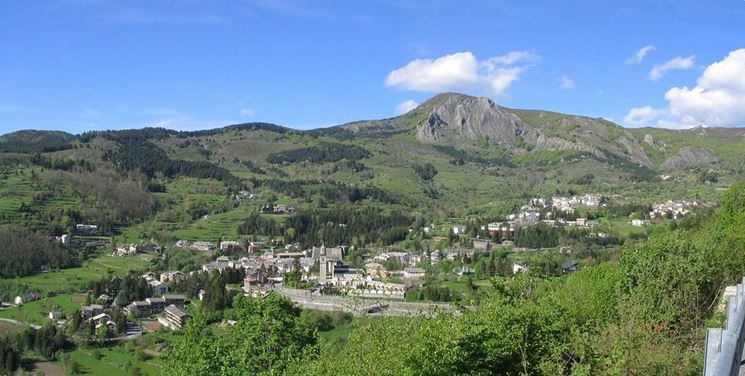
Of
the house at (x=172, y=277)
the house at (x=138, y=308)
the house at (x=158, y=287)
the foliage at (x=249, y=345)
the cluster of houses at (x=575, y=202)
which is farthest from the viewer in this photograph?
the cluster of houses at (x=575, y=202)

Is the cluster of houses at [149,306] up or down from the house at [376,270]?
down

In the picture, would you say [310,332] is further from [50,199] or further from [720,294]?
[50,199]

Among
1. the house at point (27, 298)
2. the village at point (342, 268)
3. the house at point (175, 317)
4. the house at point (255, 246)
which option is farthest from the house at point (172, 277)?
the house at point (255, 246)

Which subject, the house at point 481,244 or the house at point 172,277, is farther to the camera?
the house at point 481,244

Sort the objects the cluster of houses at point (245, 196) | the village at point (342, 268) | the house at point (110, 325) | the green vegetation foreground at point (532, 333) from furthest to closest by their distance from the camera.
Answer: the cluster of houses at point (245, 196)
the village at point (342, 268)
the house at point (110, 325)
the green vegetation foreground at point (532, 333)

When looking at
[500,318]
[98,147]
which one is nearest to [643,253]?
[500,318]

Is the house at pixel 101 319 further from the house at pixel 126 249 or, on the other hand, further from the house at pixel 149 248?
the house at pixel 149 248

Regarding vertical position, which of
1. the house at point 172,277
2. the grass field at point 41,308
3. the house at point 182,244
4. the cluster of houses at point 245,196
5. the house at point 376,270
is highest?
the cluster of houses at point 245,196

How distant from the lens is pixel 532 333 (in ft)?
57.7

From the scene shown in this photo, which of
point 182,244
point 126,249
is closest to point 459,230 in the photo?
point 182,244

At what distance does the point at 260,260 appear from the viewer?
9919cm

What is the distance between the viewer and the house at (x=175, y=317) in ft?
203

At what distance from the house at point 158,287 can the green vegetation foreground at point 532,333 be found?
54029 mm

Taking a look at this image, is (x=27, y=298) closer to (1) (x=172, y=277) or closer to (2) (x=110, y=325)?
(1) (x=172, y=277)
